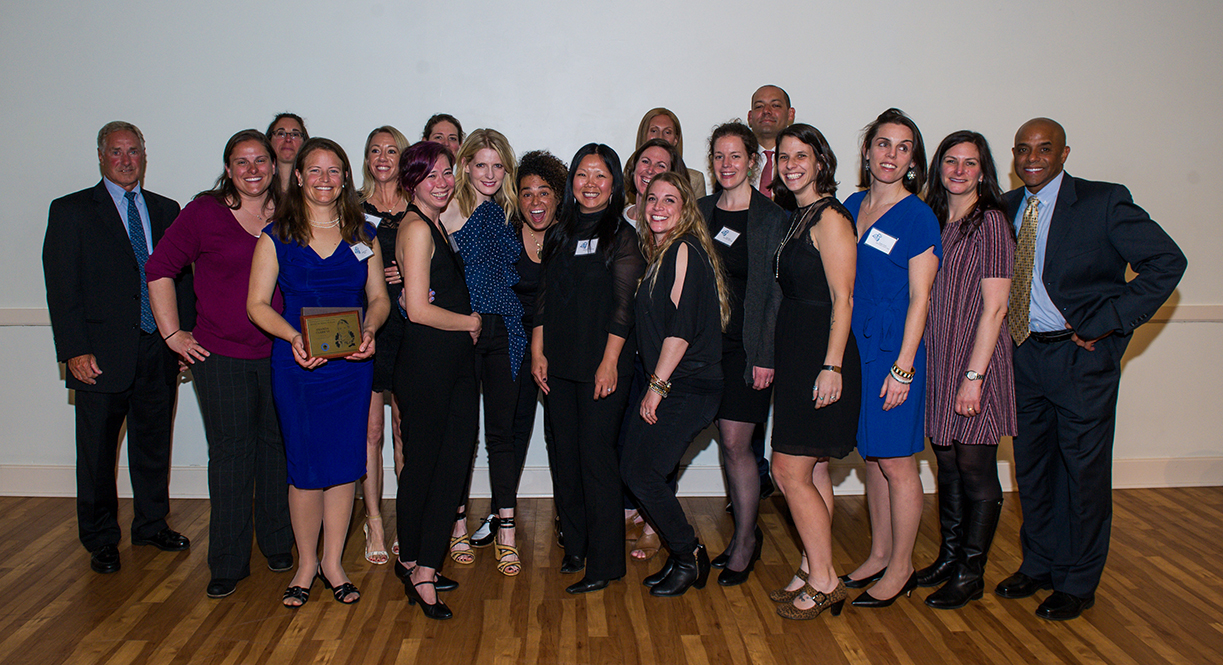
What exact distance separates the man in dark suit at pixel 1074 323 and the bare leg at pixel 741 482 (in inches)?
43.8

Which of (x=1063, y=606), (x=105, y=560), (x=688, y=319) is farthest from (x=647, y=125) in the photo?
(x=105, y=560)

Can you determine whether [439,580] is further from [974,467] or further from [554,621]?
[974,467]

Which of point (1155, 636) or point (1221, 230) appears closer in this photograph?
point (1155, 636)

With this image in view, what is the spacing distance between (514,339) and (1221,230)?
4.46 meters

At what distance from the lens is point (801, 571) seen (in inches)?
133

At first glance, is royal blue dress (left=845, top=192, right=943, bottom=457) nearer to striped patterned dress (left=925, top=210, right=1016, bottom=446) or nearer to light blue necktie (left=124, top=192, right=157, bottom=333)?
striped patterned dress (left=925, top=210, right=1016, bottom=446)

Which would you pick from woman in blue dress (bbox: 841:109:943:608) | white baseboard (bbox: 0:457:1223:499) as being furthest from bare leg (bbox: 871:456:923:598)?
white baseboard (bbox: 0:457:1223:499)

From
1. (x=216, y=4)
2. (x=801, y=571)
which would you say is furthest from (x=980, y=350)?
(x=216, y=4)

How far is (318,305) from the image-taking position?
3.16 meters

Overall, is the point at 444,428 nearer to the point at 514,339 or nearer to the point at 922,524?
the point at 514,339

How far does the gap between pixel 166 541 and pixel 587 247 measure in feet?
8.65

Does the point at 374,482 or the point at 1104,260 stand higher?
the point at 1104,260

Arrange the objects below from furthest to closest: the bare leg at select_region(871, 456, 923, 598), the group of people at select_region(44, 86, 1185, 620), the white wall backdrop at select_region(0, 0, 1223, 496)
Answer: the white wall backdrop at select_region(0, 0, 1223, 496) < the bare leg at select_region(871, 456, 923, 598) < the group of people at select_region(44, 86, 1185, 620)

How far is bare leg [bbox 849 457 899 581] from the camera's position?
11.2ft
